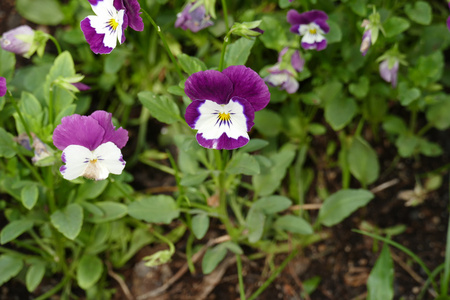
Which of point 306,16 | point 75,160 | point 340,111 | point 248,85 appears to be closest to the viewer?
point 248,85

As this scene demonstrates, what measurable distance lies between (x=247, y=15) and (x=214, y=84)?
0.78 m

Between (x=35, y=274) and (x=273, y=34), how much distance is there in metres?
1.23

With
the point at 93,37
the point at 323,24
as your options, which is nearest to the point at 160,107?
the point at 93,37

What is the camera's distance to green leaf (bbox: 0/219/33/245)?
6.52ft

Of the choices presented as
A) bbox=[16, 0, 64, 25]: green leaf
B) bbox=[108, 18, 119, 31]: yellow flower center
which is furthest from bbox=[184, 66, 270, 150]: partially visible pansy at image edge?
bbox=[16, 0, 64, 25]: green leaf

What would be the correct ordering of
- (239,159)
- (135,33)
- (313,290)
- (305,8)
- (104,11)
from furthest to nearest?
1. (135,33)
2. (313,290)
3. (305,8)
4. (239,159)
5. (104,11)

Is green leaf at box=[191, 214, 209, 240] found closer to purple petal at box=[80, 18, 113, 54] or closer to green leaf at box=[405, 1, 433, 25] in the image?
purple petal at box=[80, 18, 113, 54]

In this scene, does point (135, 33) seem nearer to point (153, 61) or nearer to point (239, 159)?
point (153, 61)

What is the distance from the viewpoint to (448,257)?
2.04m

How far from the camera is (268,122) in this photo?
2502mm

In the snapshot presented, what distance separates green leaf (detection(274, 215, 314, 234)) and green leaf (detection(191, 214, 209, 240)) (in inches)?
13.1

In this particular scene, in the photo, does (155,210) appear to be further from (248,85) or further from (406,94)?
(406,94)

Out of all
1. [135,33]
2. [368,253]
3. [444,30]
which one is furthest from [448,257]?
[135,33]

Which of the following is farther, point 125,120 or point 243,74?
point 125,120
